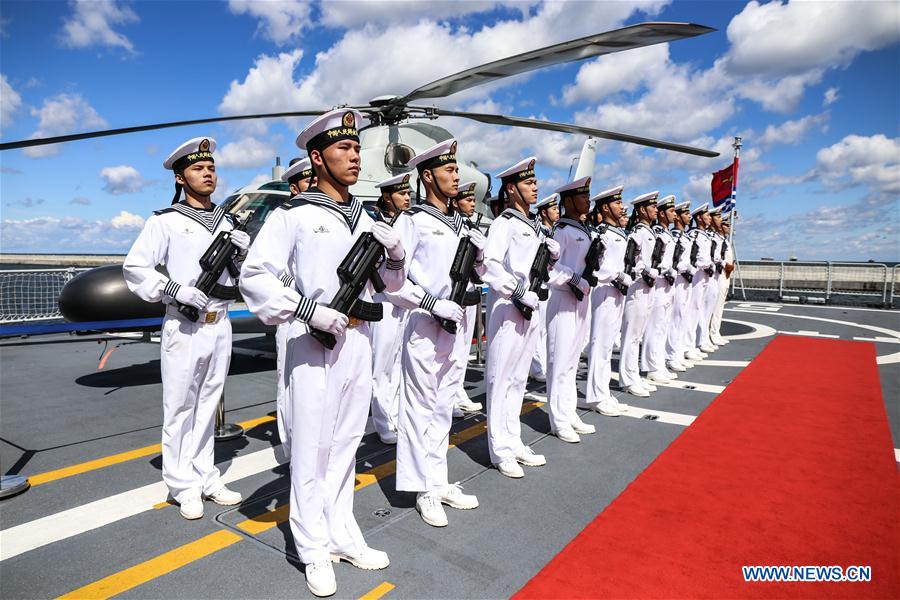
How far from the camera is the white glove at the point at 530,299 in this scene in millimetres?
3904

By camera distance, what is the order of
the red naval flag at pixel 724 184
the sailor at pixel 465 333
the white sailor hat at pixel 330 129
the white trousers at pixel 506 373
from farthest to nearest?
the red naval flag at pixel 724 184
the white trousers at pixel 506 373
the sailor at pixel 465 333
the white sailor hat at pixel 330 129

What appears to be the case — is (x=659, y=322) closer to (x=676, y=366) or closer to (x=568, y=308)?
(x=676, y=366)

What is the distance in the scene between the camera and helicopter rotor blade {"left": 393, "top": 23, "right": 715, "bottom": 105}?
173 inches

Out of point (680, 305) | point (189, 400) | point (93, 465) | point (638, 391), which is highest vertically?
point (680, 305)

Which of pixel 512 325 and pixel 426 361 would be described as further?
pixel 512 325

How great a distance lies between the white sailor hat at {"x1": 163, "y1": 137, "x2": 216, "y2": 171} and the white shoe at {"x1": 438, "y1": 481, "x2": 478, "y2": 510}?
2.66m

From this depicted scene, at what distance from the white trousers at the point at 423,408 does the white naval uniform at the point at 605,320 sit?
2621 millimetres

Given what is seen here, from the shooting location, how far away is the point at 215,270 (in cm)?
335

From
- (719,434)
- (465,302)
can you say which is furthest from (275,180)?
(719,434)

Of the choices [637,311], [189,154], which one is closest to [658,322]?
[637,311]

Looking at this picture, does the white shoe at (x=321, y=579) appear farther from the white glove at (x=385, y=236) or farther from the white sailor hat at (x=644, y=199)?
the white sailor hat at (x=644, y=199)

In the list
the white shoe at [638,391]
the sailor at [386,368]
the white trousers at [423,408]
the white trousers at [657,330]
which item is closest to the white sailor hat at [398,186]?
the sailor at [386,368]

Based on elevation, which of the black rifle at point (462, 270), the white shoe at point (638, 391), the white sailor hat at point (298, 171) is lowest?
the white shoe at point (638, 391)

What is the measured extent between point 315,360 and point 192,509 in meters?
1.49
